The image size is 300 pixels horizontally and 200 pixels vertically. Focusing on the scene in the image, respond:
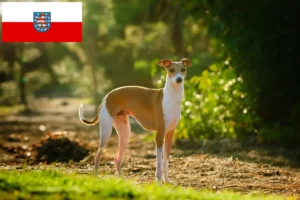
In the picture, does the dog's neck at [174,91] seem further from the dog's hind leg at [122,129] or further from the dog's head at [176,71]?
the dog's hind leg at [122,129]

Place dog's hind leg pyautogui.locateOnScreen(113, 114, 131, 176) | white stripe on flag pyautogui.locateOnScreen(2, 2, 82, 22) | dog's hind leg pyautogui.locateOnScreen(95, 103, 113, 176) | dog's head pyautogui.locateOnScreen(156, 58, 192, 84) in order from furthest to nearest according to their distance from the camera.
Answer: white stripe on flag pyautogui.locateOnScreen(2, 2, 82, 22)
dog's hind leg pyautogui.locateOnScreen(113, 114, 131, 176)
dog's hind leg pyautogui.locateOnScreen(95, 103, 113, 176)
dog's head pyautogui.locateOnScreen(156, 58, 192, 84)

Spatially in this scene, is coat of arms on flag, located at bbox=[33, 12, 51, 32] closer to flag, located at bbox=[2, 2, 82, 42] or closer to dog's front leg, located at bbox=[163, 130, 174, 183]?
flag, located at bbox=[2, 2, 82, 42]

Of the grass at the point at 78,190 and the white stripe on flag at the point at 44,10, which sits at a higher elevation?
the white stripe on flag at the point at 44,10

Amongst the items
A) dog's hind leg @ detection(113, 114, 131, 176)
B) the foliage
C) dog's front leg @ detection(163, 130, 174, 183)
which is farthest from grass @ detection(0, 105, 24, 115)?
dog's front leg @ detection(163, 130, 174, 183)

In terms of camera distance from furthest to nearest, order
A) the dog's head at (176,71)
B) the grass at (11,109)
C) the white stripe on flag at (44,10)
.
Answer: the grass at (11,109)
the white stripe on flag at (44,10)
the dog's head at (176,71)

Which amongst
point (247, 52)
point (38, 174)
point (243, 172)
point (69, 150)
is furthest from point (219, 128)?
point (38, 174)

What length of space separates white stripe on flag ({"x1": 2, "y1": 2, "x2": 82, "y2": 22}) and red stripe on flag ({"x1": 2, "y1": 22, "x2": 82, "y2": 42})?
145mm


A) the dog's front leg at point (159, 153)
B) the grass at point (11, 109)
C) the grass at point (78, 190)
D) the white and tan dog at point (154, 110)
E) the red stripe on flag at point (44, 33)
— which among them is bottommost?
the grass at point (11, 109)

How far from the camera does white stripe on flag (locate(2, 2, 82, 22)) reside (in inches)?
573

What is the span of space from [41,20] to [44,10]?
0.73 ft

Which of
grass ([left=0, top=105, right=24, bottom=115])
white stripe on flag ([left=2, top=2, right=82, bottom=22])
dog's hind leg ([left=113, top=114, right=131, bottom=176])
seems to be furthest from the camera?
grass ([left=0, top=105, right=24, bottom=115])

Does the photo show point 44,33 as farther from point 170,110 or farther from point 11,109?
point 11,109

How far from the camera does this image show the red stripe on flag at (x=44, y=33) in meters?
14.6

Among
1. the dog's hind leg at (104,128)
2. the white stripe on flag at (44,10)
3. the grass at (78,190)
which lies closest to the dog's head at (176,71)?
the dog's hind leg at (104,128)
